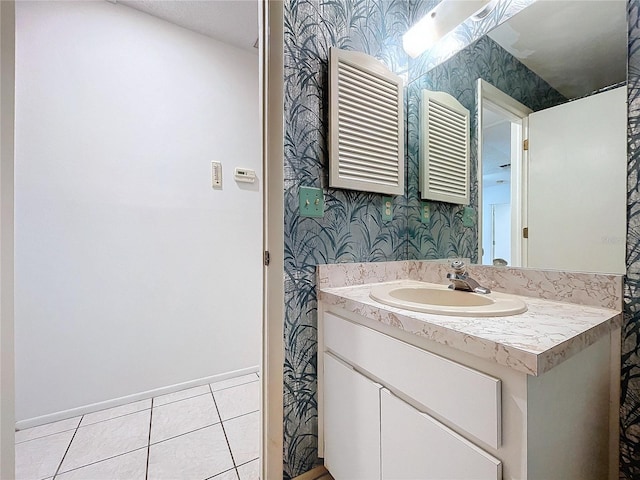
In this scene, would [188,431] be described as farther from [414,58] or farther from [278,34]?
[414,58]

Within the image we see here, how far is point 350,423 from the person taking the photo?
91 cm

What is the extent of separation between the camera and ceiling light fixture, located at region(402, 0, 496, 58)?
1.09 m

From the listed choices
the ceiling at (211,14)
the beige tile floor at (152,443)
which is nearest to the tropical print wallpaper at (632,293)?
the beige tile floor at (152,443)

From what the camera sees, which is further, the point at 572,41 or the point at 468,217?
the point at 468,217

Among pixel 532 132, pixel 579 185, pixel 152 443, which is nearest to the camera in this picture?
pixel 579 185

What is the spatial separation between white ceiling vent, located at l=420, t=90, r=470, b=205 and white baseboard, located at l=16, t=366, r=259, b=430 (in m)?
1.82

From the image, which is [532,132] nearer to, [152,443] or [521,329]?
[521,329]

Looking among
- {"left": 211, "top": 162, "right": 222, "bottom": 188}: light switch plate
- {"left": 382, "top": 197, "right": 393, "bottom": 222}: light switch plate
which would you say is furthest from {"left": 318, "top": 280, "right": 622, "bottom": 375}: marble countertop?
{"left": 211, "top": 162, "right": 222, "bottom": 188}: light switch plate

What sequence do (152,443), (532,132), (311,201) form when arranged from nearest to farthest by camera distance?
(532,132), (311,201), (152,443)

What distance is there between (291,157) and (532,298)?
100cm

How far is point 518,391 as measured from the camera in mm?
488

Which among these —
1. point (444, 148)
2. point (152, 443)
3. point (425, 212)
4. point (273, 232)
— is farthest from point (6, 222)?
point (444, 148)

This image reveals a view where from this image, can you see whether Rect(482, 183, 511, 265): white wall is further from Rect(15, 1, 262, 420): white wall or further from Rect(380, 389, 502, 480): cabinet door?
Rect(15, 1, 262, 420): white wall

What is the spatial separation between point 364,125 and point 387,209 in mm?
403
